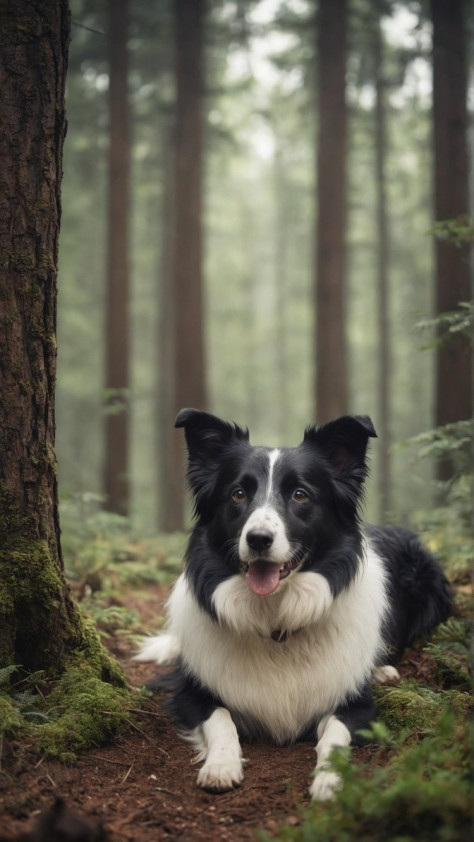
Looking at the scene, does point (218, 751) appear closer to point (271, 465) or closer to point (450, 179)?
point (271, 465)

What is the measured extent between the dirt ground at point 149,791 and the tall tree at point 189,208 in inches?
391

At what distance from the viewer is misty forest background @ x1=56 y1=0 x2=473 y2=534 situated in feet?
45.8

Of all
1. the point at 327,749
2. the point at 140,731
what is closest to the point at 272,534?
the point at 327,749

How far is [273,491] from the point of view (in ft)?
14.1

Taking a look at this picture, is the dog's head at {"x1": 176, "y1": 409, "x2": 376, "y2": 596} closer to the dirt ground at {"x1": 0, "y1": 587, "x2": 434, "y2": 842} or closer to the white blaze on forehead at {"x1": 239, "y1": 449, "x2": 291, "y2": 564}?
the white blaze on forehead at {"x1": 239, "y1": 449, "x2": 291, "y2": 564}

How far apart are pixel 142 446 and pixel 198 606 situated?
88.9 ft

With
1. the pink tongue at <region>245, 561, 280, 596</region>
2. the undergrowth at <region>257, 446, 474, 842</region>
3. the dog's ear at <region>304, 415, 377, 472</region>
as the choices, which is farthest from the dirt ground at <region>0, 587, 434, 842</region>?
the dog's ear at <region>304, 415, 377, 472</region>

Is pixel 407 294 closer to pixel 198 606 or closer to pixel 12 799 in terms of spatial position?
pixel 198 606

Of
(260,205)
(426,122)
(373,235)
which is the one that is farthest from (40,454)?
(260,205)

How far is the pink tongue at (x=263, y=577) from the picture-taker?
4074 mm

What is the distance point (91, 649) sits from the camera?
14.8ft

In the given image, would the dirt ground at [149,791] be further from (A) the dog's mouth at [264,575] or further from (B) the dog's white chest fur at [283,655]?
(A) the dog's mouth at [264,575]

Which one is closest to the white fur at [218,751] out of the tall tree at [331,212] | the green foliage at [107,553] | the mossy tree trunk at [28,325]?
the mossy tree trunk at [28,325]

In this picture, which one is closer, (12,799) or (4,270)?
(12,799)
